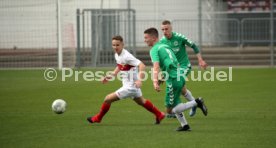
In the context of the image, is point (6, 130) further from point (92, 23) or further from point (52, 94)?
point (92, 23)

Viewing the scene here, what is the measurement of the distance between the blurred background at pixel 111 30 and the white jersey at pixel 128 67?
1561cm

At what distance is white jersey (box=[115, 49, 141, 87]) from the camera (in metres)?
12.2

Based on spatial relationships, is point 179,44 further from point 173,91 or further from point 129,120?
point 173,91

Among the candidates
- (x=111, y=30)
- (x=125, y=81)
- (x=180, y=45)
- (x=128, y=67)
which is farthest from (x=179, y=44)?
(x=111, y=30)

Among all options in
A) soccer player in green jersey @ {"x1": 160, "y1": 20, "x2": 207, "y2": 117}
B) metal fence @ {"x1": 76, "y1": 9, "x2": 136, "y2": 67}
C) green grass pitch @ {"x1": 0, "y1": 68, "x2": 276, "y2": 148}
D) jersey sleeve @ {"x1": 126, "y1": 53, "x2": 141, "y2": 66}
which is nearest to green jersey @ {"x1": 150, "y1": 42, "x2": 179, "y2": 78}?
green grass pitch @ {"x1": 0, "y1": 68, "x2": 276, "y2": 148}

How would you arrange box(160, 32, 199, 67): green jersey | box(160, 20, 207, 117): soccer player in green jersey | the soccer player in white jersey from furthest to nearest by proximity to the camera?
box(160, 32, 199, 67): green jersey < box(160, 20, 207, 117): soccer player in green jersey < the soccer player in white jersey

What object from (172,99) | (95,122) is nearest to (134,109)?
(95,122)

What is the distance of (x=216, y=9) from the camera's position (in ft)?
101

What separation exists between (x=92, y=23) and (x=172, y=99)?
19279mm

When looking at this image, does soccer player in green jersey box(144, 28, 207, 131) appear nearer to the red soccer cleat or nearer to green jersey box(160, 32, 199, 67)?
Result: the red soccer cleat

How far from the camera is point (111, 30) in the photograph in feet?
99.1

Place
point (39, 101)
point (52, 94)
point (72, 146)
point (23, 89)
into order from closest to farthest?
point (72, 146) < point (39, 101) < point (52, 94) < point (23, 89)

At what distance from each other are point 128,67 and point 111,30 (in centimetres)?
1804

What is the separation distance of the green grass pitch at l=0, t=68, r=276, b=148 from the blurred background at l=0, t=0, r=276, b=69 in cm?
768
